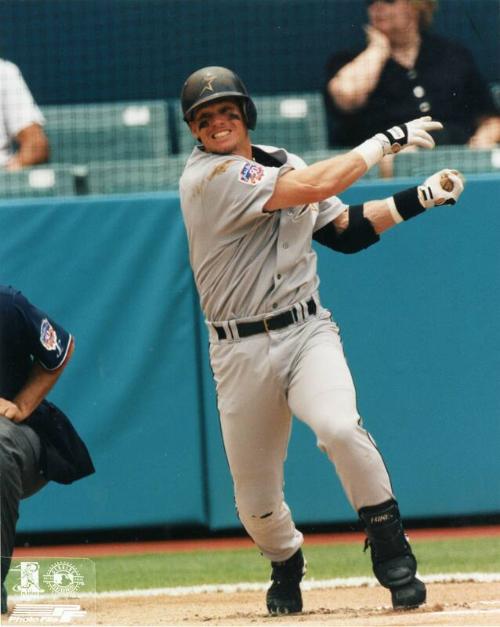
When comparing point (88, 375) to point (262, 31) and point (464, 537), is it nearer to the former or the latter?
point (464, 537)

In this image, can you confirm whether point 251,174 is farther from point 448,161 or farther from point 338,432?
point 448,161

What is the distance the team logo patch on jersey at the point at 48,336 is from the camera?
14.2 ft

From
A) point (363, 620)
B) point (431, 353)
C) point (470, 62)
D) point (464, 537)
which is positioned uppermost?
point (470, 62)

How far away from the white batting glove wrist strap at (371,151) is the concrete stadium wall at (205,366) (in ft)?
6.02

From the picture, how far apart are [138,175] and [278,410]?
231 centimetres

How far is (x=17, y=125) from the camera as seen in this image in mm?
6066

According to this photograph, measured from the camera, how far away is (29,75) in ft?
24.5

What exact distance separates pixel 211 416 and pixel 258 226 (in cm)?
193

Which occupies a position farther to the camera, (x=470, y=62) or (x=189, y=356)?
(x=470, y=62)

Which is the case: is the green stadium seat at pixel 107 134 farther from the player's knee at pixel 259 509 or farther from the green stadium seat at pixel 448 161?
the player's knee at pixel 259 509

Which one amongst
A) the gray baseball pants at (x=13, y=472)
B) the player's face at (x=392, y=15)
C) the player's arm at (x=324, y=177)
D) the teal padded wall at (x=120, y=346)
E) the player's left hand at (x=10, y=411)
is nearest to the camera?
the player's arm at (x=324, y=177)

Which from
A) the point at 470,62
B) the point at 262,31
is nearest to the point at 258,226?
the point at 470,62

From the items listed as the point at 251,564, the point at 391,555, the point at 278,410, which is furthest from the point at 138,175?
the point at 391,555

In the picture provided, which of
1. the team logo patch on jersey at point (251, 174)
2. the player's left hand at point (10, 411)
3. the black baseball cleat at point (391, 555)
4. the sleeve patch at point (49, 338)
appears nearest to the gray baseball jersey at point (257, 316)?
the team logo patch on jersey at point (251, 174)
